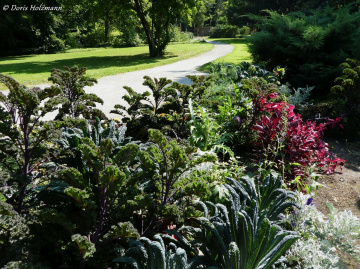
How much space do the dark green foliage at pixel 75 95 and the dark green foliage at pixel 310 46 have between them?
19.8ft

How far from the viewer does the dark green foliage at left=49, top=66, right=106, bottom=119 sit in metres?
2.93

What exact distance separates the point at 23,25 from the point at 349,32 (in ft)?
82.6

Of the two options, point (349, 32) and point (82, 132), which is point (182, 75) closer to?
point (349, 32)

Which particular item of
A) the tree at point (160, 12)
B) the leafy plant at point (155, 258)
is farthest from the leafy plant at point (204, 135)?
the tree at point (160, 12)

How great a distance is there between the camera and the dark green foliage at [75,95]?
115 inches

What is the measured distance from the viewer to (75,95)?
10.4ft

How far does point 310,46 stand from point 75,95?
6525mm

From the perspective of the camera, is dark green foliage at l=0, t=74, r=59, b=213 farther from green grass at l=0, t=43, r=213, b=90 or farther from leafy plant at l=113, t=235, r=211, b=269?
green grass at l=0, t=43, r=213, b=90

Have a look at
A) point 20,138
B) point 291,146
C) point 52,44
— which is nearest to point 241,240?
point 20,138

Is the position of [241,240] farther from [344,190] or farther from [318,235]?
[344,190]

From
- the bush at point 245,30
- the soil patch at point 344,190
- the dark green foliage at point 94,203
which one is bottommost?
the soil patch at point 344,190

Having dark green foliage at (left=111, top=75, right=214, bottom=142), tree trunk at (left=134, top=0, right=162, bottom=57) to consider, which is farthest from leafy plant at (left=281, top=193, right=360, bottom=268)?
tree trunk at (left=134, top=0, right=162, bottom=57)

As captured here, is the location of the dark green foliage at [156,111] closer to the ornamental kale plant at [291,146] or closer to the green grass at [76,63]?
the ornamental kale plant at [291,146]

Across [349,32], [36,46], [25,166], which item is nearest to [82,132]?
[25,166]
